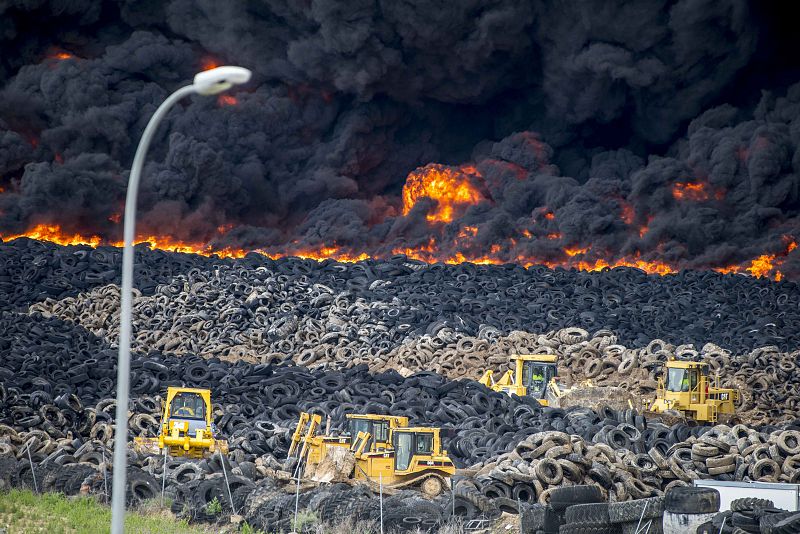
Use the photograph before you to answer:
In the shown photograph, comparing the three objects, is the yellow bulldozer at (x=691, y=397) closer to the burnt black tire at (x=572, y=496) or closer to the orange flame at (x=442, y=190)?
the burnt black tire at (x=572, y=496)

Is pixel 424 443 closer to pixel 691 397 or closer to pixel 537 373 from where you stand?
pixel 537 373

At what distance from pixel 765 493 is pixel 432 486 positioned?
702cm

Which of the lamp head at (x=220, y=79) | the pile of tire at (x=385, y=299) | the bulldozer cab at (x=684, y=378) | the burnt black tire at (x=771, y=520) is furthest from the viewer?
the pile of tire at (x=385, y=299)

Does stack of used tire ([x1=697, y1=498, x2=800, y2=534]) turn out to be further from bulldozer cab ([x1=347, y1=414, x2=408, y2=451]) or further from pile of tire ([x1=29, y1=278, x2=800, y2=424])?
pile of tire ([x1=29, y1=278, x2=800, y2=424])

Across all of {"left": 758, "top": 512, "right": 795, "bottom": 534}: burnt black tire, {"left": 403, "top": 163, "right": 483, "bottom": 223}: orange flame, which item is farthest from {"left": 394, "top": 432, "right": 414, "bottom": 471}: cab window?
{"left": 403, "top": 163, "right": 483, "bottom": 223}: orange flame

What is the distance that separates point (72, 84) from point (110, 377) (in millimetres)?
36878

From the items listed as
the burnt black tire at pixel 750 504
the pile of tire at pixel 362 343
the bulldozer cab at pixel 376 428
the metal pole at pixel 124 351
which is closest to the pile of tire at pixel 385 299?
the pile of tire at pixel 362 343

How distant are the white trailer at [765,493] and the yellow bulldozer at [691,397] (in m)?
10.3

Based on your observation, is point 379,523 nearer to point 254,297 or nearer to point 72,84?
point 254,297

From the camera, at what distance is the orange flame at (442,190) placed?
231 feet

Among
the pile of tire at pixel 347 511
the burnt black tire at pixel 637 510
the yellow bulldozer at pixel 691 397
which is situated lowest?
the pile of tire at pixel 347 511

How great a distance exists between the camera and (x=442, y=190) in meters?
71.1

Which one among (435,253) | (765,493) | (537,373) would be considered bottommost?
(765,493)

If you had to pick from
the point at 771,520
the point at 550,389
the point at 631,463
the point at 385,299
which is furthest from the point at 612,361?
the point at 771,520
